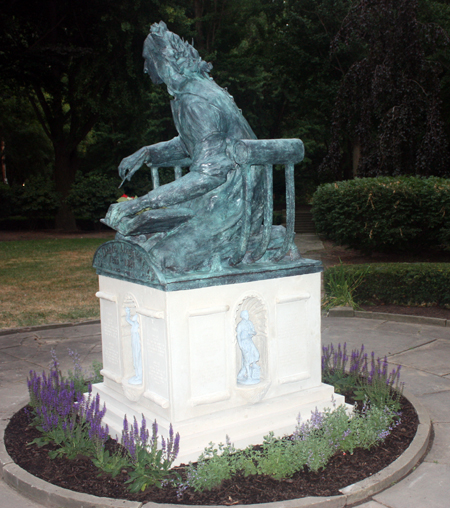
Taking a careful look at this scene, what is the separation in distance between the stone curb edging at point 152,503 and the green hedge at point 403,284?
497 cm

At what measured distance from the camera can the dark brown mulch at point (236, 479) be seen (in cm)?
352

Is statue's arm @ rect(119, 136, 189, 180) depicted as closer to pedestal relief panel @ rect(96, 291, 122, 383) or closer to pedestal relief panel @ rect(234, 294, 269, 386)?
pedestal relief panel @ rect(96, 291, 122, 383)

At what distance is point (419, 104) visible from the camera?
15.7m

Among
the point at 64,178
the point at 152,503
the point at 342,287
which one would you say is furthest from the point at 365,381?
the point at 64,178

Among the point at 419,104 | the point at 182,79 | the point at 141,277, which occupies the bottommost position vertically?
the point at 141,277

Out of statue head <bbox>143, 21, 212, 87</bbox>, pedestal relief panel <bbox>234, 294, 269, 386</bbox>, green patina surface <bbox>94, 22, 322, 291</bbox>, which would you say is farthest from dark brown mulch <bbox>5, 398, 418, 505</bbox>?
statue head <bbox>143, 21, 212, 87</bbox>

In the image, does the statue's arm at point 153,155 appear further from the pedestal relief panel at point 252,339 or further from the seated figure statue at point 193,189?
the pedestal relief panel at point 252,339

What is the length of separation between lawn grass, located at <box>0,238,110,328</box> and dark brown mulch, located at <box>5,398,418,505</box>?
507 cm

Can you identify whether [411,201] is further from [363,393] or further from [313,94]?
[313,94]

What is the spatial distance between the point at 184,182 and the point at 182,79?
0.88 m

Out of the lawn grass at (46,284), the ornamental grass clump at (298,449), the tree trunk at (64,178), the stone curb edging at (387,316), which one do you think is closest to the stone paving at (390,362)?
the stone curb edging at (387,316)

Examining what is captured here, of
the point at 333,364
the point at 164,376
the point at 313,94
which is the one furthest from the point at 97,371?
the point at 313,94

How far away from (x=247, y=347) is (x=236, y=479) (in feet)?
3.19

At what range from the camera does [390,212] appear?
43.9 feet
